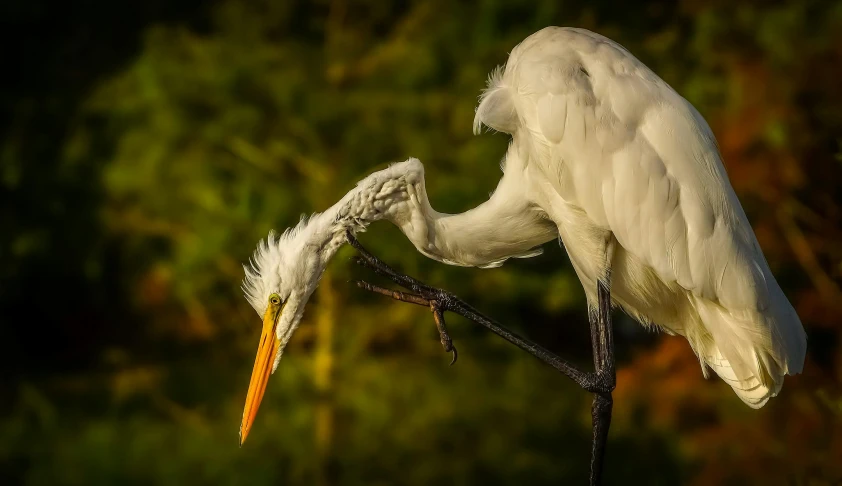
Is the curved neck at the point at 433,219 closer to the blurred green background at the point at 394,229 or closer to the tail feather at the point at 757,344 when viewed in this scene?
the tail feather at the point at 757,344

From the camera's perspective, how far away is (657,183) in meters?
2.60

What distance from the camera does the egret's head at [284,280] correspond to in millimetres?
2836

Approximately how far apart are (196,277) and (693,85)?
2.92 m

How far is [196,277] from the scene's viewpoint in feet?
18.8

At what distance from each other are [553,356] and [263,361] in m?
0.83

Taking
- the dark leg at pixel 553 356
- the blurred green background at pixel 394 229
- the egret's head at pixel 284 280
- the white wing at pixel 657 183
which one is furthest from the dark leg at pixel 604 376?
the blurred green background at pixel 394 229

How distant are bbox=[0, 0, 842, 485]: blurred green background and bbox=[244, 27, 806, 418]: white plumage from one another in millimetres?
2086

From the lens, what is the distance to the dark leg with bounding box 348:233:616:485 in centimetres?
282

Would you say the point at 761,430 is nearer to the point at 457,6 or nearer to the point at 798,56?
the point at 798,56

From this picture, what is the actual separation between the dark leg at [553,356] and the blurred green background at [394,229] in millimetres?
2116

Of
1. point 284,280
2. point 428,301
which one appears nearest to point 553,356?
point 428,301

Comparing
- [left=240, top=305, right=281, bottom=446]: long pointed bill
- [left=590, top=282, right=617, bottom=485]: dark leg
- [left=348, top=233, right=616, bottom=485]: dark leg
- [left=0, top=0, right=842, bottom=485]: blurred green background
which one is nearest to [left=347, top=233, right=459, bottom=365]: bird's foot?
[left=348, top=233, right=616, bottom=485]: dark leg

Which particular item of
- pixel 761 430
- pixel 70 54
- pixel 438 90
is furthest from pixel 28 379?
pixel 761 430

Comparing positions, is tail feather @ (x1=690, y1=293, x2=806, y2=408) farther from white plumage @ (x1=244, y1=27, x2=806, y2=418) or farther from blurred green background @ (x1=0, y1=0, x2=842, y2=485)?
blurred green background @ (x1=0, y1=0, x2=842, y2=485)
